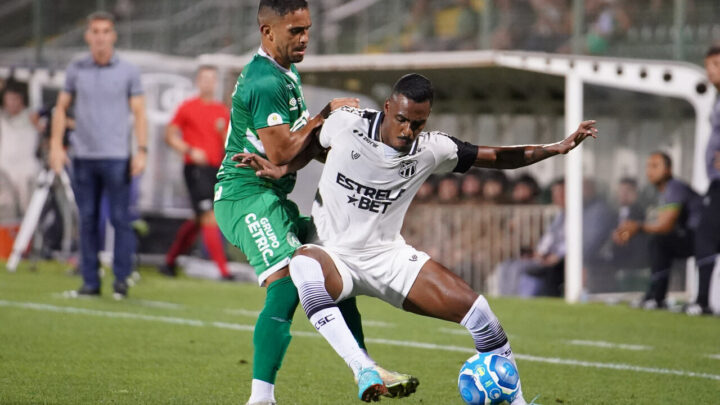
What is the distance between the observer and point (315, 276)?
5.48m

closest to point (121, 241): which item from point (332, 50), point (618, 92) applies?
point (332, 50)

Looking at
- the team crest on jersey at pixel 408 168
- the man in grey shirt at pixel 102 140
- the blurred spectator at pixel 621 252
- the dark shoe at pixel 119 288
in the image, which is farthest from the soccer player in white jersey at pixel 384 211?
the blurred spectator at pixel 621 252

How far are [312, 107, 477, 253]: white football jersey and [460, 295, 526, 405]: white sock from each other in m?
0.55

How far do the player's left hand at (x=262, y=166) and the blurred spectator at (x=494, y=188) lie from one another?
28.8ft

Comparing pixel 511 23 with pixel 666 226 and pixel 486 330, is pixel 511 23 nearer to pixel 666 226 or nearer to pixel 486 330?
pixel 666 226

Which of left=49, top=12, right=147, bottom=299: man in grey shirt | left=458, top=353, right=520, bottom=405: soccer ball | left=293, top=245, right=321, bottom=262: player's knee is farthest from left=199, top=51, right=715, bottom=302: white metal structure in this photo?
left=293, top=245, right=321, bottom=262: player's knee

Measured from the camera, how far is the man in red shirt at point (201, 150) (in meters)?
14.2

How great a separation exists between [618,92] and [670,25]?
907 mm

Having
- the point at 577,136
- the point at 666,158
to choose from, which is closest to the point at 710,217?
the point at 666,158

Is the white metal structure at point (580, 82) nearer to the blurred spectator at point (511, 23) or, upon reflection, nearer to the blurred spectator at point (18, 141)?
the blurred spectator at point (511, 23)

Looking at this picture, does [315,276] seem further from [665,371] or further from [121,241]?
[121,241]

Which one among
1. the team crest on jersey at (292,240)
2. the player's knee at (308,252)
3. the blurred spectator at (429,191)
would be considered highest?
the team crest on jersey at (292,240)

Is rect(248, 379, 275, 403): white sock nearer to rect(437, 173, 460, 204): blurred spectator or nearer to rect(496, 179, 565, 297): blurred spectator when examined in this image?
rect(496, 179, 565, 297): blurred spectator

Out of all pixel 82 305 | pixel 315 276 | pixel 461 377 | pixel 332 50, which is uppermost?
pixel 332 50
